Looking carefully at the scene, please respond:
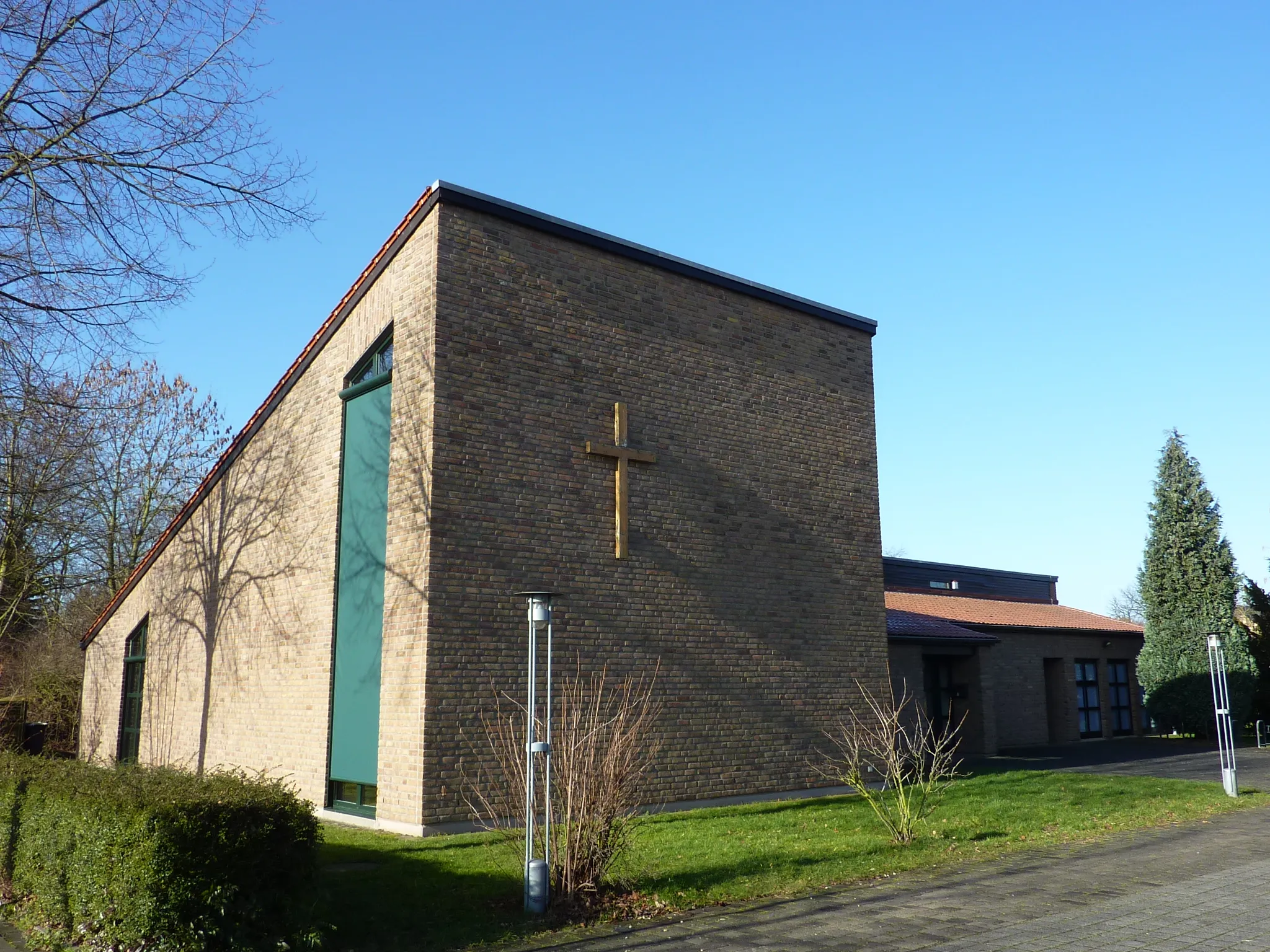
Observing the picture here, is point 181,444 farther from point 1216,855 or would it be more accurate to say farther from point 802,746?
point 1216,855

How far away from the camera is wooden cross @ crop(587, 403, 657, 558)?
13266 mm

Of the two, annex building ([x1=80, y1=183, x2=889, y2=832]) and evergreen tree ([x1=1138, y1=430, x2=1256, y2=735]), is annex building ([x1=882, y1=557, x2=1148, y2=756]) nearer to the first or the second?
evergreen tree ([x1=1138, y1=430, x2=1256, y2=735])

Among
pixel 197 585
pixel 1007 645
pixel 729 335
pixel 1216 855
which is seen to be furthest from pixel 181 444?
pixel 1216 855

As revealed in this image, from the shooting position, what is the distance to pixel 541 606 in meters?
8.35

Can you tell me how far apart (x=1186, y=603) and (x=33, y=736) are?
30779mm

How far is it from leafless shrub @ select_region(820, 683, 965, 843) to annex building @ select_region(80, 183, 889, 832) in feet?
1.71

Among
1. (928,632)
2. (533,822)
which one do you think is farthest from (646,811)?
(928,632)

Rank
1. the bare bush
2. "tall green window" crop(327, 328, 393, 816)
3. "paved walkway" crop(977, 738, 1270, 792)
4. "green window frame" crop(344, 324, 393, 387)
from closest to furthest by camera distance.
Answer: the bare bush < "tall green window" crop(327, 328, 393, 816) < "green window frame" crop(344, 324, 393, 387) < "paved walkway" crop(977, 738, 1270, 792)

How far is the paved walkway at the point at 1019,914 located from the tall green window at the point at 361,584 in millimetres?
6138

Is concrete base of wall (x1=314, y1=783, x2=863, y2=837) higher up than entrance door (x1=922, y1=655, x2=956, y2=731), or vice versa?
entrance door (x1=922, y1=655, x2=956, y2=731)

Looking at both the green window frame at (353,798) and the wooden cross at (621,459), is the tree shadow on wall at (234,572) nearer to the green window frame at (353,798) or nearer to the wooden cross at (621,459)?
the green window frame at (353,798)

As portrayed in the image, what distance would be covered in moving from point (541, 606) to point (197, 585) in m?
12.3

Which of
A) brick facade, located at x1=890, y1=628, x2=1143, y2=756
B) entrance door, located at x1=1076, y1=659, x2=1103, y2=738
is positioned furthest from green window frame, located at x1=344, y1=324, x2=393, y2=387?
entrance door, located at x1=1076, y1=659, x2=1103, y2=738

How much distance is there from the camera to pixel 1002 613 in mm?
28406
